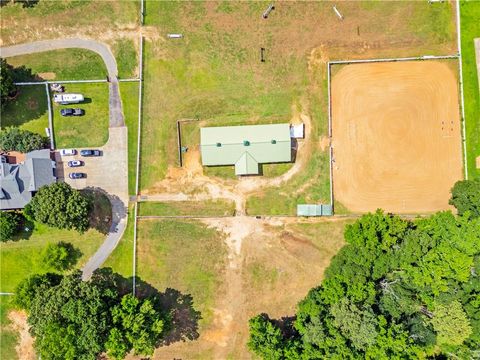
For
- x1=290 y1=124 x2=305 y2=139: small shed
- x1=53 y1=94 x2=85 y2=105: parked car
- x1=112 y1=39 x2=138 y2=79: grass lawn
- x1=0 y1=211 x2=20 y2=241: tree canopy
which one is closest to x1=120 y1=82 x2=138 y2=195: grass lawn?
x1=112 y1=39 x2=138 y2=79: grass lawn

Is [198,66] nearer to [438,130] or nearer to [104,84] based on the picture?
[104,84]

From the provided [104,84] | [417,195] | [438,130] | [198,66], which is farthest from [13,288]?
[438,130]

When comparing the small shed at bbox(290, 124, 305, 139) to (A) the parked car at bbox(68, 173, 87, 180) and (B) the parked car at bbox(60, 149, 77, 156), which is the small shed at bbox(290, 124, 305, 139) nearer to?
(A) the parked car at bbox(68, 173, 87, 180)

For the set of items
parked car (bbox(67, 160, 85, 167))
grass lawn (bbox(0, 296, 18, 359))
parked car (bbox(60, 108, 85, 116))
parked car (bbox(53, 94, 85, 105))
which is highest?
parked car (bbox(53, 94, 85, 105))

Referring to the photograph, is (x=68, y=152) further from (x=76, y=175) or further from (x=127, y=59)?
(x=127, y=59)

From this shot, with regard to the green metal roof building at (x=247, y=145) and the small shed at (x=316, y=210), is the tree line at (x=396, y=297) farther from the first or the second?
the green metal roof building at (x=247, y=145)

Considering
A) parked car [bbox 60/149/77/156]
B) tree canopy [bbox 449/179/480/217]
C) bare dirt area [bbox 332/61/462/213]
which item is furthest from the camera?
parked car [bbox 60/149/77/156]

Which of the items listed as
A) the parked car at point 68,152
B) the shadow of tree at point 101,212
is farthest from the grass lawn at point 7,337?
the parked car at point 68,152
